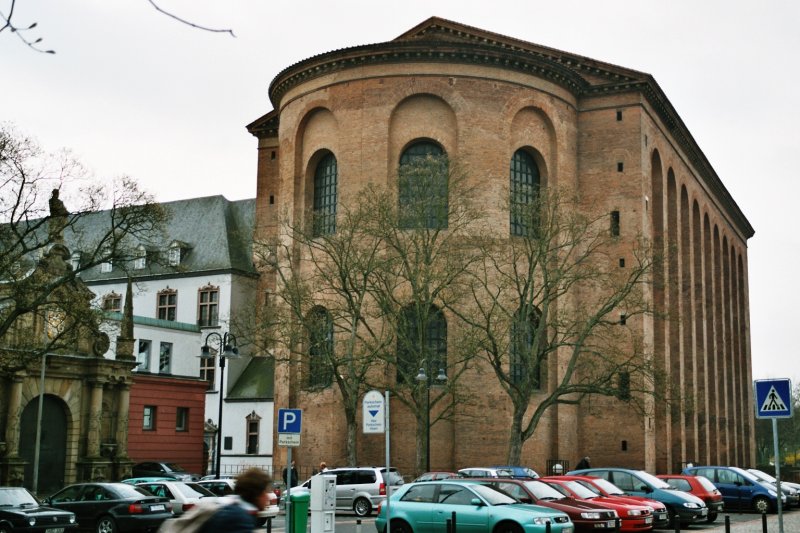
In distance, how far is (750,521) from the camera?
27000 millimetres

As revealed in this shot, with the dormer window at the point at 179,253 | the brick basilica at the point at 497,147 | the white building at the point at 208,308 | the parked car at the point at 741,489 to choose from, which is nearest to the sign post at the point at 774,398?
the parked car at the point at 741,489

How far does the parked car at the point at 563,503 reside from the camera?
19.8m

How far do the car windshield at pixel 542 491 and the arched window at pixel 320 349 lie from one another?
49.7ft

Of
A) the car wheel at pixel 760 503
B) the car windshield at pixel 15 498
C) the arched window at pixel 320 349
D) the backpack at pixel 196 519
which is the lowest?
the car wheel at pixel 760 503

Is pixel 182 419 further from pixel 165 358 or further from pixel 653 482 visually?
pixel 653 482

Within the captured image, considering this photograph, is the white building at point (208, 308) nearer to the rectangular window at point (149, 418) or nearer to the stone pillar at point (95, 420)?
the rectangular window at point (149, 418)

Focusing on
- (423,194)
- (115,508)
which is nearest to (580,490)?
(115,508)

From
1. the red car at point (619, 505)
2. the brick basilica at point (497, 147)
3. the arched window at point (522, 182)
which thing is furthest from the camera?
the arched window at point (522, 182)

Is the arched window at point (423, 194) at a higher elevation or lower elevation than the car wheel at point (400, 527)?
higher

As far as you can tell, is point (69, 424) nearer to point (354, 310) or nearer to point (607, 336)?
point (354, 310)

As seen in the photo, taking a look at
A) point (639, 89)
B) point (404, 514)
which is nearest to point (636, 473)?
point (404, 514)

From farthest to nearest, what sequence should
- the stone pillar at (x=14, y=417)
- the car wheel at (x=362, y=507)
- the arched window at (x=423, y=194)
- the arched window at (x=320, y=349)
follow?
1. the arched window at (x=320, y=349)
2. the arched window at (x=423, y=194)
3. the stone pillar at (x=14, y=417)
4. the car wheel at (x=362, y=507)

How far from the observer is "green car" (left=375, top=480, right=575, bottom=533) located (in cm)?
1781

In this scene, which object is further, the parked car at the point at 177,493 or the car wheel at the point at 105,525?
the parked car at the point at 177,493
